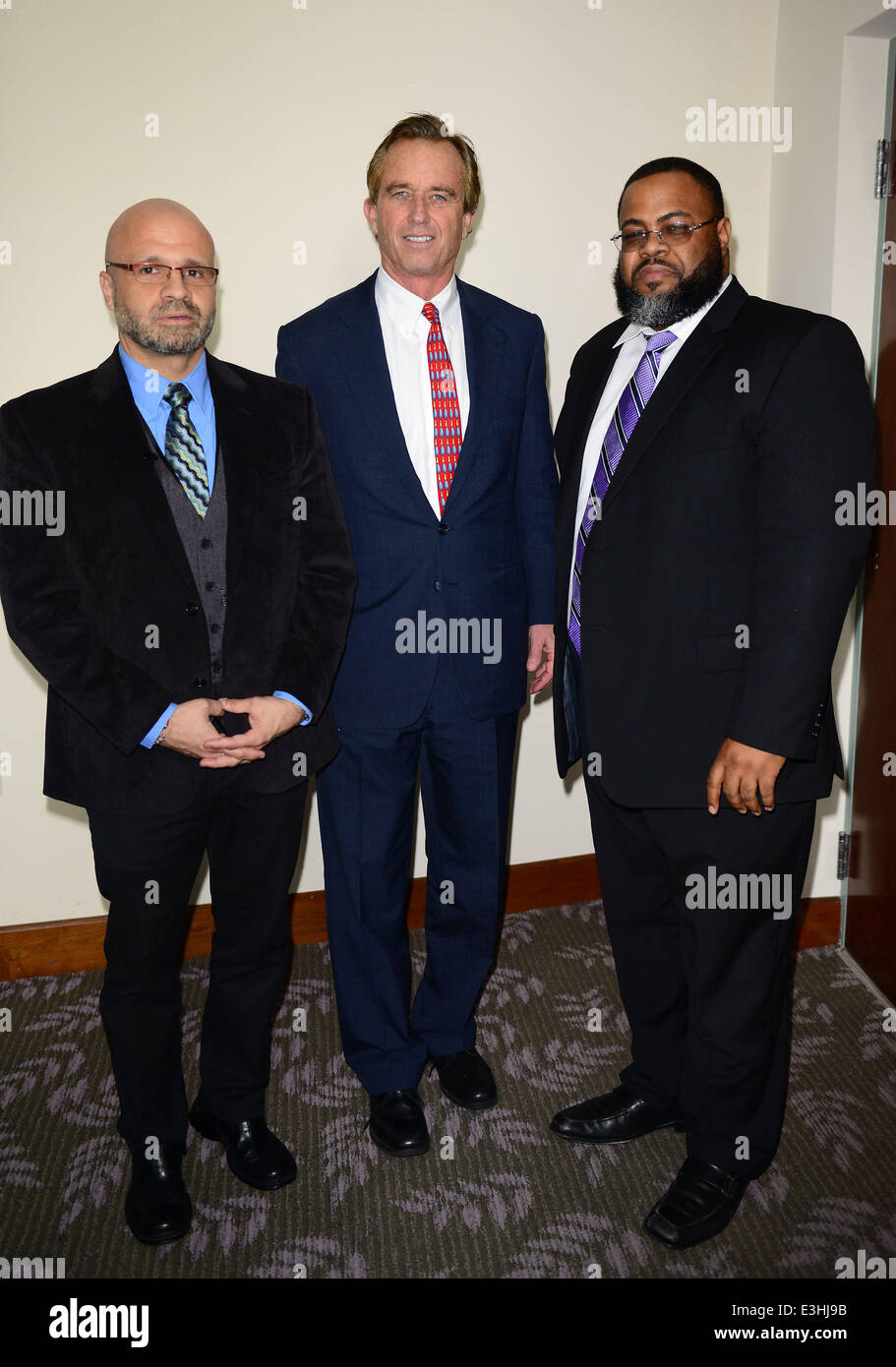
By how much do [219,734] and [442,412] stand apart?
0.82 meters

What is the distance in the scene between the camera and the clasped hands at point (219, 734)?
2020 mm

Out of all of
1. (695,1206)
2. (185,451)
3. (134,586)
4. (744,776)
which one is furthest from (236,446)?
(695,1206)

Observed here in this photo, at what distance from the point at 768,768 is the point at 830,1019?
126 cm

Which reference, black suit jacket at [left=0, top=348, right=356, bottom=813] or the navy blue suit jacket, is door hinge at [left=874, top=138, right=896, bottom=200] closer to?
the navy blue suit jacket

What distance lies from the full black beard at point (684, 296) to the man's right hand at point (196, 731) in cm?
106

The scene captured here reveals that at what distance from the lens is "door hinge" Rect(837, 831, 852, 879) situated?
324 cm

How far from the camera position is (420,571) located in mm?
2348

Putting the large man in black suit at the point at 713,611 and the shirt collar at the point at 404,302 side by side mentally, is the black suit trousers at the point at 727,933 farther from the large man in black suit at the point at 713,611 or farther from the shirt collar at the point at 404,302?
the shirt collar at the point at 404,302

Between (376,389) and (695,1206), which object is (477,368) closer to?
(376,389)

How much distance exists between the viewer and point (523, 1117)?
2533 mm

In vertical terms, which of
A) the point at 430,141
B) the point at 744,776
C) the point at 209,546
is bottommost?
the point at 744,776

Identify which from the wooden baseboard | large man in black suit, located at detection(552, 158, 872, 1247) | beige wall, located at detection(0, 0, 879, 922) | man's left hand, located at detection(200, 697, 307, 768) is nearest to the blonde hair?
large man in black suit, located at detection(552, 158, 872, 1247)
